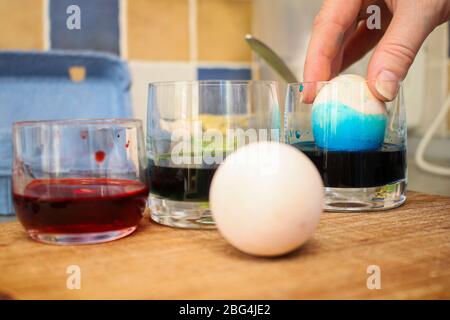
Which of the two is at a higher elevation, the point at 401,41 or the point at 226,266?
the point at 401,41

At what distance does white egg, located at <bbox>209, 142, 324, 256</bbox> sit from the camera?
1.16 feet

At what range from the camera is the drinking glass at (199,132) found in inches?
17.5

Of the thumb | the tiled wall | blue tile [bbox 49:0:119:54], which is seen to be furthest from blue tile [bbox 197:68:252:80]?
the thumb

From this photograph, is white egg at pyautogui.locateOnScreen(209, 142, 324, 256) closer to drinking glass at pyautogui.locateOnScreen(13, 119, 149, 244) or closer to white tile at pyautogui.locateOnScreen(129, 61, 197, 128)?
drinking glass at pyautogui.locateOnScreen(13, 119, 149, 244)

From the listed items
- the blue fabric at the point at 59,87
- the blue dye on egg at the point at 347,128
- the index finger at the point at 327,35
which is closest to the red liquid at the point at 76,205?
the blue dye on egg at the point at 347,128

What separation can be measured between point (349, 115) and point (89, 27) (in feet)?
2.88

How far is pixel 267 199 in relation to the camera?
352mm

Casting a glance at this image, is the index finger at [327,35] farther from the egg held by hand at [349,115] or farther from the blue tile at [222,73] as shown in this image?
the blue tile at [222,73]

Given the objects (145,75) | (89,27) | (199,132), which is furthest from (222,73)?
(199,132)

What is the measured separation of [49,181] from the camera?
0.40 metres

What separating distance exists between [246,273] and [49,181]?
0.16 meters

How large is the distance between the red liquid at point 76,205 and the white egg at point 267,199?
0.26 ft

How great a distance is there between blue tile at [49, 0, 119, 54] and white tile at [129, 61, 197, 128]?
7 cm

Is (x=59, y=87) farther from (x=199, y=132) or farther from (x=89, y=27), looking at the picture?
(x=199, y=132)
